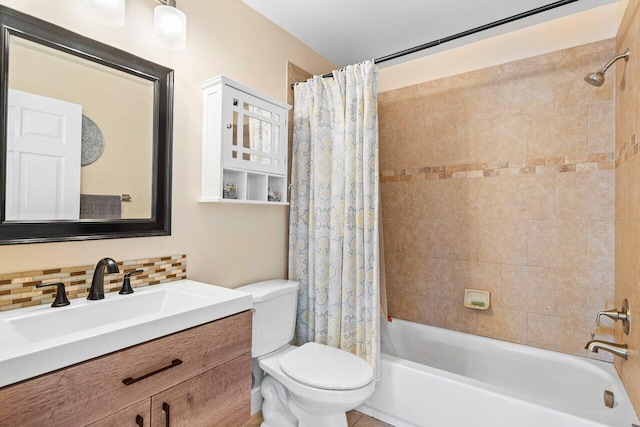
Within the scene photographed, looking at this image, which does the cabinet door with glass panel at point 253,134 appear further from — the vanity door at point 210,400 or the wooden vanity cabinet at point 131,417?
the wooden vanity cabinet at point 131,417

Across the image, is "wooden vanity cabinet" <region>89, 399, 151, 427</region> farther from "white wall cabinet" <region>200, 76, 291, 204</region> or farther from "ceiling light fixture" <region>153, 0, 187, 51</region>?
"ceiling light fixture" <region>153, 0, 187, 51</region>

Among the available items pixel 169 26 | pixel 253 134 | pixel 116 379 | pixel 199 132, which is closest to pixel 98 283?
pixel 116 379

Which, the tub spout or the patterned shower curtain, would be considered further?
the patterned shower curtain

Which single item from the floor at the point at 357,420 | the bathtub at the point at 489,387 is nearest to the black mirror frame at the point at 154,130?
the floor at the point at 357,420

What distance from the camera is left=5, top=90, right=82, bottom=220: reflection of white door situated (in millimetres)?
1148

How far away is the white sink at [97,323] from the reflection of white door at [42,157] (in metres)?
0.36

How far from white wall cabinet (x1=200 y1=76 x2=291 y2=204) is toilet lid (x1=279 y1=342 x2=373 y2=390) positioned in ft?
2.82

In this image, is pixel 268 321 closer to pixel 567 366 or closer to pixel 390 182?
pixel 390 182

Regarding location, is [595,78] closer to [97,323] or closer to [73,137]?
[73,137]

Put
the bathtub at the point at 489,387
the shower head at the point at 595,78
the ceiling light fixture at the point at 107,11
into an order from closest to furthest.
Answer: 1. the ceiling light fixture at the point at 107,11
2. the bathtub at the point at 489,387
3. the shower head at the point at 595,78

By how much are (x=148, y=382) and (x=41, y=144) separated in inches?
36.3

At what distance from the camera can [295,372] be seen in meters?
1.61

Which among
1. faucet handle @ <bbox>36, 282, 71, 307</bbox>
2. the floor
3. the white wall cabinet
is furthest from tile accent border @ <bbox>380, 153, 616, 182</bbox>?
faucet handle @ <bbox>36, 282, 71, 307</bbox>

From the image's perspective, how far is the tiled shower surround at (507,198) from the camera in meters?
1.92
